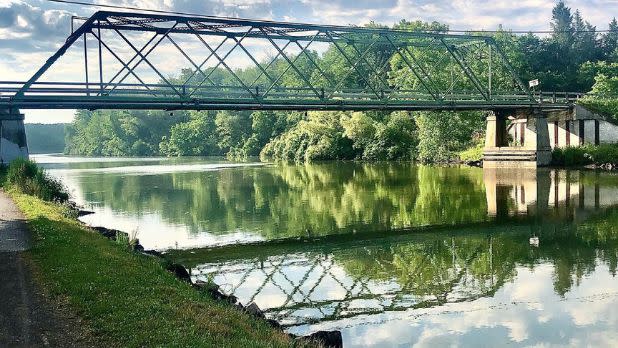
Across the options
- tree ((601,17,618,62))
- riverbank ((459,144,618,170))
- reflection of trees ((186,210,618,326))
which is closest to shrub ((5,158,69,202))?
reflection of trees ((186,210,618,326))

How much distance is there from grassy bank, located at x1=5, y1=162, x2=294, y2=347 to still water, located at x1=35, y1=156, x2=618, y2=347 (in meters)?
3.08

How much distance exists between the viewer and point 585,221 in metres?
30.3

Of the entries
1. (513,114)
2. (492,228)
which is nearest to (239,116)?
(513,114)

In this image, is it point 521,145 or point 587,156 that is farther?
point 521,145

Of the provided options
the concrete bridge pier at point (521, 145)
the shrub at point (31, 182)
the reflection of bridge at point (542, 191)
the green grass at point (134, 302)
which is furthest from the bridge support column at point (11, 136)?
the concrete bridge pier at point (521, 145)

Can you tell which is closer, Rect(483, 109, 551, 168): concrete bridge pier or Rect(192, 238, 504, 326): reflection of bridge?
Rect(192, 238, 504, 326): reflection of bridge

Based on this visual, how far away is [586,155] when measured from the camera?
206ft

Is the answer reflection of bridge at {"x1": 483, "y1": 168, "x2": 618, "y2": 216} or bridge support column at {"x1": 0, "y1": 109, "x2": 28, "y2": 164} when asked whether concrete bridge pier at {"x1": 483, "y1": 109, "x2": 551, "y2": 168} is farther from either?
bridge support column at {"x1": 0, "y1": 109, "x2": 28, "y2": 164}

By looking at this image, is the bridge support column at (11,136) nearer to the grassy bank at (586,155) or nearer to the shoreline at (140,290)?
the shoreline at (140,290)

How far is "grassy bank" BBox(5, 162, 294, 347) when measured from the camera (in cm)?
1068

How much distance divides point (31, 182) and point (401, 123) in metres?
64.8

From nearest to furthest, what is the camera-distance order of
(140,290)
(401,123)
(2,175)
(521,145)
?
(140,290) < (2,175) < (521,145) < (401,123)

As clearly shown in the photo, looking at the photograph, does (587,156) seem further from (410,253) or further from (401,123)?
(410,253)

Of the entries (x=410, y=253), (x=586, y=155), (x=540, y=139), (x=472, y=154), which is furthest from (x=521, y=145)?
(x=410, y=253)
